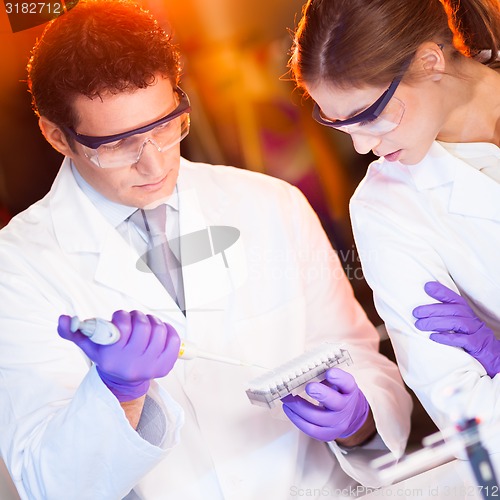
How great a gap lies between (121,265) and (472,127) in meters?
1.00

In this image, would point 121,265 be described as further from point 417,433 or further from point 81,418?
point 417,433

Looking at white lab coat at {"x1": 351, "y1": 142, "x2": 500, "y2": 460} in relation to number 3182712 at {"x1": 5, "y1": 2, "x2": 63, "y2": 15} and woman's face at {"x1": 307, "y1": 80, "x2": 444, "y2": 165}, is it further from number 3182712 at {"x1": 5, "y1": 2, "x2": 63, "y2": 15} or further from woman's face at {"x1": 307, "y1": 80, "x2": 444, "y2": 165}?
number 3182712 at {"x1": 5, "y1": 2, "x2": 63, "y2": 15}

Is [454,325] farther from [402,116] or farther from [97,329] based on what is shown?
[97,329]

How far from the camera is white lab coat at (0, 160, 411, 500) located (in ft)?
5.60

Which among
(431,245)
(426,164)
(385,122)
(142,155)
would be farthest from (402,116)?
(142,155)

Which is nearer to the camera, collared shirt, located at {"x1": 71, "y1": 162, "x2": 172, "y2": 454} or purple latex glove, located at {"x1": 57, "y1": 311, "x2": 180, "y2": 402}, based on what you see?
purple latex glove, located at {"x1": 57, "y1": 311, "x2": 180, "y2": 402}

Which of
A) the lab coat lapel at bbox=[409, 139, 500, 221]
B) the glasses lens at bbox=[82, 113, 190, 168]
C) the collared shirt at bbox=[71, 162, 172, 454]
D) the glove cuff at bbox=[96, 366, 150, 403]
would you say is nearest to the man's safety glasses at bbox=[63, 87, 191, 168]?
the glasses lens at bbox=[82, 113, 190, 168]

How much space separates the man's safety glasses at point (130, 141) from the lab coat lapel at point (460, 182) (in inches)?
26.2

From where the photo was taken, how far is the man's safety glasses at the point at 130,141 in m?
1.77

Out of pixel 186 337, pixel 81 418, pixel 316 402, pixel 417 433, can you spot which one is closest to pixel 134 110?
pixel 186 337

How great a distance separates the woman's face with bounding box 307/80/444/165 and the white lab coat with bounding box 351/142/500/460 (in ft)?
0.49

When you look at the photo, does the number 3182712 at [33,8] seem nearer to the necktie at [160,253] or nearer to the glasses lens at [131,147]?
the glasses lens at [131,147]

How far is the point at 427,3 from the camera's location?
178 cm

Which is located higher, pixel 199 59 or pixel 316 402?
pixel 199 59
